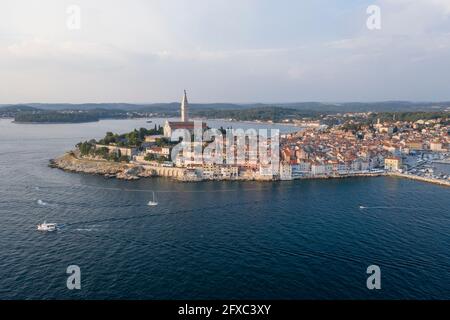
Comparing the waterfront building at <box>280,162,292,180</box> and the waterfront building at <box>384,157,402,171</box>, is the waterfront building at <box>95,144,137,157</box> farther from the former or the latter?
the waterfront building at <box>384,157,402,171</box>

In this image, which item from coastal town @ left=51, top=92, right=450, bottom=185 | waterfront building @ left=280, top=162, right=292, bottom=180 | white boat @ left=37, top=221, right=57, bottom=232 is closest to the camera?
white boat @ left=37, top=221, right=57, bottom=232

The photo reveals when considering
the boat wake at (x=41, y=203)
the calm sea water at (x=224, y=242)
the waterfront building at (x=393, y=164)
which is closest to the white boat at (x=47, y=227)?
the calm sea water at (x=224, y=242)

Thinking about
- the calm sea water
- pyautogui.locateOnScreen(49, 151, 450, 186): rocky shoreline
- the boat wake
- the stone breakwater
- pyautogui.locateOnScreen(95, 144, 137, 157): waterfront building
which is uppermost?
pyautogui.locateOnScreen(95, 144, 137, 157): waterfront building

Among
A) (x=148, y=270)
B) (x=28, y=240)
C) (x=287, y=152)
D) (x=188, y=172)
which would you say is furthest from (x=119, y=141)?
(x=148, y=270)

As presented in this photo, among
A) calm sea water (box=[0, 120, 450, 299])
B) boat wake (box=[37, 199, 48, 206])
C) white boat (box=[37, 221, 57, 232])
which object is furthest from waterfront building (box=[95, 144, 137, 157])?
white boat (box=[37, 221, 57, 232])

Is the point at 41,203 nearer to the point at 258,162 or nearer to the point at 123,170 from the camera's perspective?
the point at 123,170

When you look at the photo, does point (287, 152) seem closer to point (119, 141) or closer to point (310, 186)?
point (310, 186)
